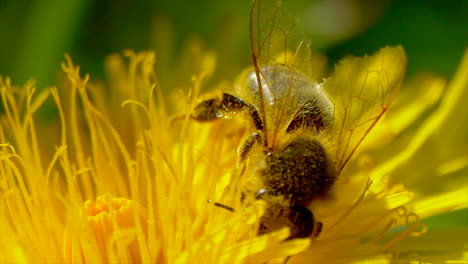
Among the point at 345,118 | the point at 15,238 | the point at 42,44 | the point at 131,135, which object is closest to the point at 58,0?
the point at 42,44

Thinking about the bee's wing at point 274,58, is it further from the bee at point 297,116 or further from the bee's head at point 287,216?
the bee's head at point 287,216

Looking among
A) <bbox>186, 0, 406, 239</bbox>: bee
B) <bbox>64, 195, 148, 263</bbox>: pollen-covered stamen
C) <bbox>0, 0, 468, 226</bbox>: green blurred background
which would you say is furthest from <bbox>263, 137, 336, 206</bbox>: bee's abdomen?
<bbox>0, 0, 468, 226</bbox>: green blurred background

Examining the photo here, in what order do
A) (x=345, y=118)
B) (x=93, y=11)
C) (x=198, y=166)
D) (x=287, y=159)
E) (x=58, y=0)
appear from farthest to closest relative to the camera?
(x=93, y=11) < (x=58, y=0) < (x=198, y=166) < (x=345, y=118) < (x=287, y=159)

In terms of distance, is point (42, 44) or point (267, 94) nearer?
point (267, 94)

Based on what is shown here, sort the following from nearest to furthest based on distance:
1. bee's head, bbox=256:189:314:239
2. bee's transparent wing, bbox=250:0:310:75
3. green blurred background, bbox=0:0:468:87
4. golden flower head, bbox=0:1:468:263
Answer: bee's head, bbox=256:189:314:239 → golden flower head, bbox=0:1:468:263 → bee's transparent wing, bbox=250:0:310:75 → green blurred background, bbox=0:0:468:87

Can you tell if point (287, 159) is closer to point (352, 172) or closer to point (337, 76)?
point (337, 76)

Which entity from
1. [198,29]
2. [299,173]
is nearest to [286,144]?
[299,173]

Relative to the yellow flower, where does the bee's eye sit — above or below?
below

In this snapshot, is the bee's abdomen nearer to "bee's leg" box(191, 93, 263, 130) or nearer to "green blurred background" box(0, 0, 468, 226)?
"bee's leg" box(191, 93, 263, 130)
